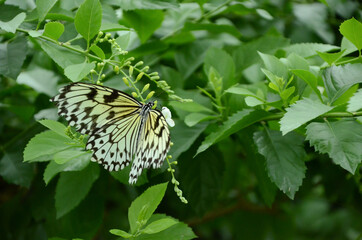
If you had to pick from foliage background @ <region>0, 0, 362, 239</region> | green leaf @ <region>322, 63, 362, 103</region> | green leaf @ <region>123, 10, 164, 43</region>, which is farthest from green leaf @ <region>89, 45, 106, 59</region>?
green leaf @ <region>322, 63, 362, 103</region>

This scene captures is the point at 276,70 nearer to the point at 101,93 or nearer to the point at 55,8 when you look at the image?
the point at 101,93

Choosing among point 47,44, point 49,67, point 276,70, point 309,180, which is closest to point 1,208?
point 49,67

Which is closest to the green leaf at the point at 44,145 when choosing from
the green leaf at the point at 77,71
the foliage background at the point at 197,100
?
the foliage background at the point at 197,100

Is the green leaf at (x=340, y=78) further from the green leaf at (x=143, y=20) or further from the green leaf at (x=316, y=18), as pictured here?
the green leaf at (x=316, y=18)

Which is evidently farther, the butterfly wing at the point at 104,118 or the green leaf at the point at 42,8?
the green leaf at the point at 42,8

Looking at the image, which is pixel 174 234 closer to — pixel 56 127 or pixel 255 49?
pixel 56 127
